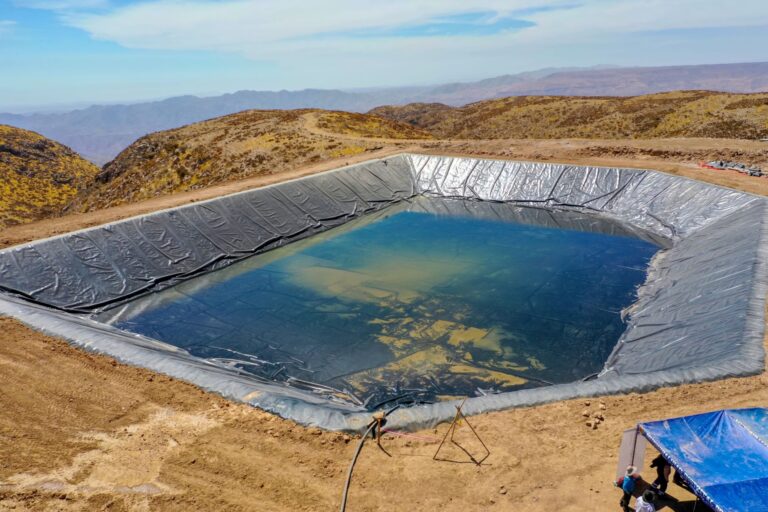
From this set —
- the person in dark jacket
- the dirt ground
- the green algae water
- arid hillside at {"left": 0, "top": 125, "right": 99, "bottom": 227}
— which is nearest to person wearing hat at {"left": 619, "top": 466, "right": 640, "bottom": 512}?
the dirt ground

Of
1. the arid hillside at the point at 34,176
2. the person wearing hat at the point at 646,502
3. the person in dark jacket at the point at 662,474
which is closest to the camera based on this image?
the person wearing hat at the point at 646,502

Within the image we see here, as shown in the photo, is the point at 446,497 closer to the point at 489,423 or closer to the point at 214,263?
the point at 489,423

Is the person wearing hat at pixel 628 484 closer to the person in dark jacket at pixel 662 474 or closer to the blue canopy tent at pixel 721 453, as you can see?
the person in dark jacket at pixel 662 474

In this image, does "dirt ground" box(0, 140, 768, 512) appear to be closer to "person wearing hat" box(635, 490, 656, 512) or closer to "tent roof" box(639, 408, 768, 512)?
"person wearing hat" box(635, 490, 656, 512)

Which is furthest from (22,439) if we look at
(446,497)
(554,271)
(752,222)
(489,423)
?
(752,222)

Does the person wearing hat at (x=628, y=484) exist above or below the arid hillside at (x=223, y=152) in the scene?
below

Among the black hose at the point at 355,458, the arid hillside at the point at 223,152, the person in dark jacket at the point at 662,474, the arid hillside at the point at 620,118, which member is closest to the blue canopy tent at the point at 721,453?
the person in dark jacket at the point at 662,474
